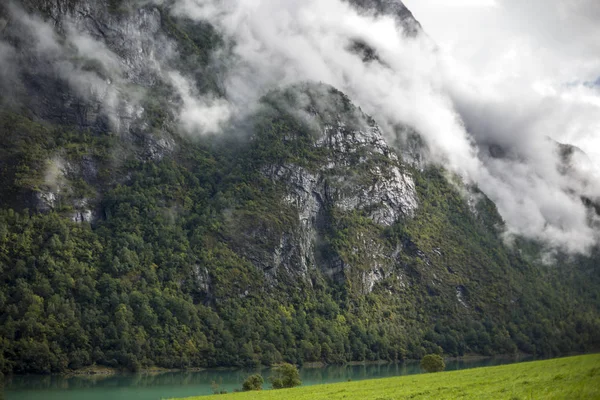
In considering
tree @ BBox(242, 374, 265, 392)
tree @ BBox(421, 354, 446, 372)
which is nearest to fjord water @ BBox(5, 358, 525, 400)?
tree @ BBox(242, 374, 265, 392)

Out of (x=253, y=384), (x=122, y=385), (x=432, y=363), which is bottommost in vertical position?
(x=122, y=385)

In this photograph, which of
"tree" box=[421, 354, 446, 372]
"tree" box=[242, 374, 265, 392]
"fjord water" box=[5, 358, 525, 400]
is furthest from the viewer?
"tree" box=[421, 354, 446, 372]

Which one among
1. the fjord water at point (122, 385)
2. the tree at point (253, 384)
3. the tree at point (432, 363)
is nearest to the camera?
the tree at point (253, 384)

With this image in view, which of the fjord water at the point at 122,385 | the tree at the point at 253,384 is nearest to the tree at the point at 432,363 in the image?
the fjord water at the point at 122,385

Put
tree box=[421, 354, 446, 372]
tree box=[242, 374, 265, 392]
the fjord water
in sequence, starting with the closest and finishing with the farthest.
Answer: tree box=[242, 374, 265, 392] < the fjord water < tree box=[421, 354, 446, 372]

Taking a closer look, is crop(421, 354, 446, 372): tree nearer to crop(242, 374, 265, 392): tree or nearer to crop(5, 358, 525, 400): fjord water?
crop(5, 358, 525, 400): fjord water

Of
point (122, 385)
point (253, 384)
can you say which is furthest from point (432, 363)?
point (122, 385)

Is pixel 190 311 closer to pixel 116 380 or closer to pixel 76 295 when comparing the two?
pixel 76 295

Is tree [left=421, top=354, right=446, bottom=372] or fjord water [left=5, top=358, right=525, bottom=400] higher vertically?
tree [left=421, top=354, right=446, bottom=372]

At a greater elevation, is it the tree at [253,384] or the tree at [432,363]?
the tree at [432,363]

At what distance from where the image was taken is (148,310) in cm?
17662

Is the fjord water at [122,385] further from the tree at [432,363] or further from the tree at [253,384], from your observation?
the tree at [432,363]

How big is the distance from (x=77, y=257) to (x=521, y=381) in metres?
169

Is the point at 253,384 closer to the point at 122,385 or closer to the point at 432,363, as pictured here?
the point at 432,363
